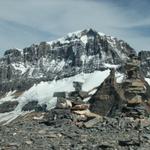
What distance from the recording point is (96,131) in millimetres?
41688

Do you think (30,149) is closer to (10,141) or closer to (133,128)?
(10,141)

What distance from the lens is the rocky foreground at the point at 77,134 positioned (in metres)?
36.6

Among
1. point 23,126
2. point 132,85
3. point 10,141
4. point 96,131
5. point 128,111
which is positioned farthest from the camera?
point 132,85

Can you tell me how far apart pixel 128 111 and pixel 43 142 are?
1482 centimetres

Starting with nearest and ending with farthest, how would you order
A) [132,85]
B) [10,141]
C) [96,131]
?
[10,141], [96,131], [132,85]

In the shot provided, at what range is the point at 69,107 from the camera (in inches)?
2020

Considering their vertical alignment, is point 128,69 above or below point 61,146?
above

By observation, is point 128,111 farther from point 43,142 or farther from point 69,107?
point 43,142

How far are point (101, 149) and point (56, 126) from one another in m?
9.03

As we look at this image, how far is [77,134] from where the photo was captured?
40438 millimetres

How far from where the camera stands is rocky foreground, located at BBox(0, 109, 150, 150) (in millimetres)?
36594

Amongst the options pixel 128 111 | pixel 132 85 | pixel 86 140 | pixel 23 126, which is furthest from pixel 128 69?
pixel 86 140

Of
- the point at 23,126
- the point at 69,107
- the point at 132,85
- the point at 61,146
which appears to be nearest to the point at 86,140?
the point at 61,146

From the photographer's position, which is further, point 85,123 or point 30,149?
point 85,123
